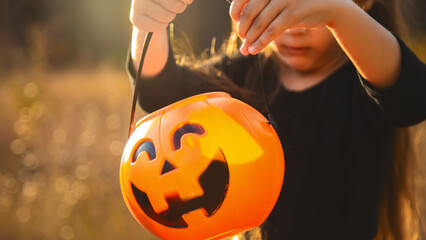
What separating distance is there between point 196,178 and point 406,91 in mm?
478

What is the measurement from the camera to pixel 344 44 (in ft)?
2.79

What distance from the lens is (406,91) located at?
92 cm

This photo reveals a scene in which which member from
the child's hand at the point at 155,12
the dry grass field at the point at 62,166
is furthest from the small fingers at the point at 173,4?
the dry grass field at the point at 62,166

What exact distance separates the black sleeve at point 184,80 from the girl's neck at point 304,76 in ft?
0.58

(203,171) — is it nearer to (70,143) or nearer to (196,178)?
(196,178)

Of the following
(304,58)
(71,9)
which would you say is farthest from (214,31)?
(71,9)

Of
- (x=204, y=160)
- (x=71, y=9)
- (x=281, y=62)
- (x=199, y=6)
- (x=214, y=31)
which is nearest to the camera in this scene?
(x=204, y=160)

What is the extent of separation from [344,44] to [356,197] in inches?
22.8

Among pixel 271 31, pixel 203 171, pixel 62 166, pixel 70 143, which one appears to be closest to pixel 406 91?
pixel 271 31

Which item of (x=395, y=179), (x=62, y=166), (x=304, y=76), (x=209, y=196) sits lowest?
(x=62, y=166)

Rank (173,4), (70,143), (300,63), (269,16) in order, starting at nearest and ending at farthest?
(269,16), (173,4), (300,63), (70,143)

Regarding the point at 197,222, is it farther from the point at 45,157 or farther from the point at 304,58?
the point at 45,157

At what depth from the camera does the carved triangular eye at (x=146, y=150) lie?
2.68 ft

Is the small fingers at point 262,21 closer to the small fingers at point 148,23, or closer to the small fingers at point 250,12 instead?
the small fingers at point 250,12
